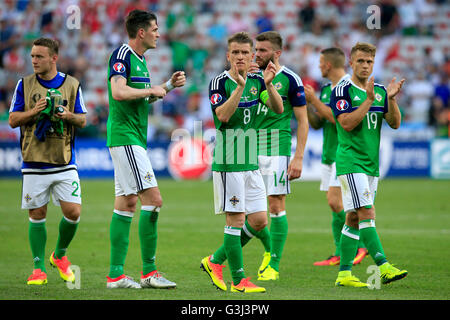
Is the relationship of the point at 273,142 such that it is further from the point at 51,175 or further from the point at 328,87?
the point at 51,175

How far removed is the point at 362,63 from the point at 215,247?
12.2ft

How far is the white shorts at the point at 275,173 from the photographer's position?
781 cm

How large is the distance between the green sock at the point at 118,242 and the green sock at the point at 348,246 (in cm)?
209

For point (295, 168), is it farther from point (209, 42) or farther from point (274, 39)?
point (209, 42)

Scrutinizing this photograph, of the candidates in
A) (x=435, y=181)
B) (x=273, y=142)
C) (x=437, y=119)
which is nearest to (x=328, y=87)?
(x=273, y=142)

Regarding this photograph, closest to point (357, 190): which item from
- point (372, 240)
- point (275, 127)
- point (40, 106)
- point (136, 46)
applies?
point (372, 240)

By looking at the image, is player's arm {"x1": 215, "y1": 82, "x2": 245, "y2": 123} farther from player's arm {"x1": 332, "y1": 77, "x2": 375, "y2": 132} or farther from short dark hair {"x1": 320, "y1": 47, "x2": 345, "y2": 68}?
short dark hair {"x1": 320, "y1": 47, "x2": 345, "y2": 68}

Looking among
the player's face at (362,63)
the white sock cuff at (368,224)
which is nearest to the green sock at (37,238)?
the white sock cuff at (368,224)

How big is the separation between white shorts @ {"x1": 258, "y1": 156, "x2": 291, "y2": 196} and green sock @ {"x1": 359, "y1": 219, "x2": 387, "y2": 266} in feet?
3.90

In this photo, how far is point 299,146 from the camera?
7504 millimetres

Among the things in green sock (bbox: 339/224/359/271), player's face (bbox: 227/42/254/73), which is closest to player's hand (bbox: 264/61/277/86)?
player's face (bbox: 227/42/254/73)

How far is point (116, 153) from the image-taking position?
651 cm

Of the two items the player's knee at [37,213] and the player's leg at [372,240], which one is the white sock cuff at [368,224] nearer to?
the player's leg at [372,240]

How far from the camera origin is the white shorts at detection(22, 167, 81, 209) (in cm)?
700
